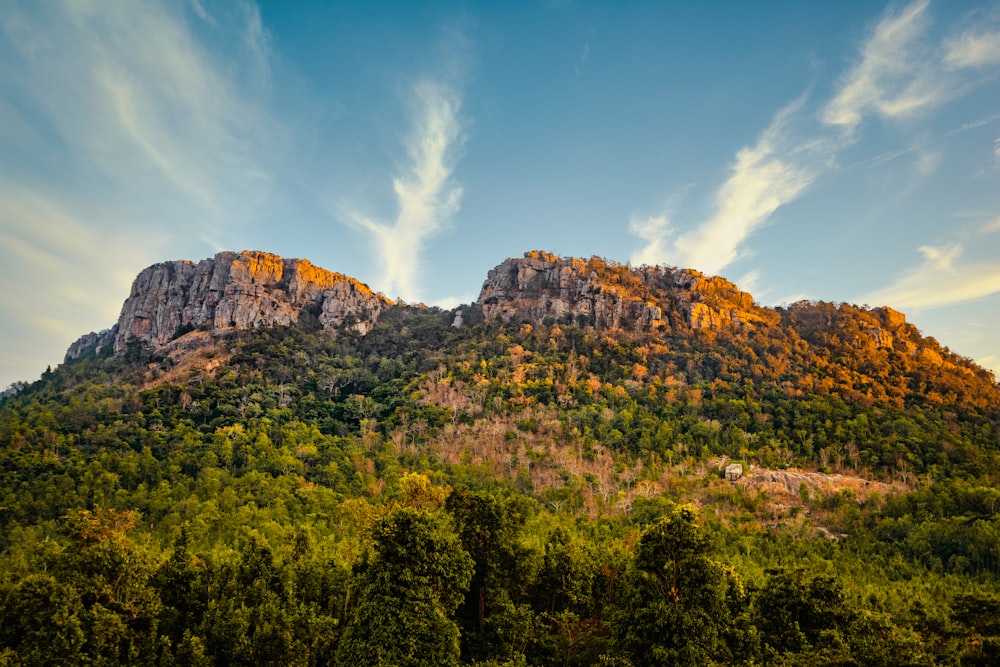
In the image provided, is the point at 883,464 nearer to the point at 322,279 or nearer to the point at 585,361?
the point at 585,361

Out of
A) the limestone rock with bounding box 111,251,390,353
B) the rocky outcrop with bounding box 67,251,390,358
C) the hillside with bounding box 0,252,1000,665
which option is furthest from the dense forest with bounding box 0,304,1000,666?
the limestone rock with bounding box 111,251,390,353

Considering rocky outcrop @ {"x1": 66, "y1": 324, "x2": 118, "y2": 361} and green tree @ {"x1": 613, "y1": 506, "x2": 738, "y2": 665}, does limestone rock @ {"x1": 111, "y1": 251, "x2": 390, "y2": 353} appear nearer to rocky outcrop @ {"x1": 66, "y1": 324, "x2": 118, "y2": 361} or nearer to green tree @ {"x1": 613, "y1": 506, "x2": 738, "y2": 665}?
rocky outcrop @ {"x1": 66, "y1": 324, "x2": 118, "y2": 361}

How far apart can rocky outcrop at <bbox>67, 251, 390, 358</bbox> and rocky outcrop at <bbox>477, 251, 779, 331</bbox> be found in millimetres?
36408

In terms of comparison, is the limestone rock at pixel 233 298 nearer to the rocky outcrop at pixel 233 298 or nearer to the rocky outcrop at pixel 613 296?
the rocky outcrop at pixel 233 298

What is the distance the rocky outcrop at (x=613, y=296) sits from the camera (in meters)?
105

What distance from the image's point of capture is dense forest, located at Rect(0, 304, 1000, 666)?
1794 centimetres

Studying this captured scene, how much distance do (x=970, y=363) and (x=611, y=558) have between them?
10243 centimetres

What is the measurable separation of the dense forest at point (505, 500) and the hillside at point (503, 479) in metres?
0.20

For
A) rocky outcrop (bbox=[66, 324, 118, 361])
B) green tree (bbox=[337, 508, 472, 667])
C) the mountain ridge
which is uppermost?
the mountain ridge

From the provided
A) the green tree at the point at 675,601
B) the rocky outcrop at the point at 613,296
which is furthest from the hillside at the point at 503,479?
the rocky outcrop at the point at 613,296

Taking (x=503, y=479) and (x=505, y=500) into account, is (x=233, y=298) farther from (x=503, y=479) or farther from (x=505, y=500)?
(x=505, y=500)

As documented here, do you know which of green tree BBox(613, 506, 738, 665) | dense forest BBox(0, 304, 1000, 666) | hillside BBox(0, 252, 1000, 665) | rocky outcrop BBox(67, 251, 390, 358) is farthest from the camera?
rocky outcrop BBox(67, 251, 390, 358)

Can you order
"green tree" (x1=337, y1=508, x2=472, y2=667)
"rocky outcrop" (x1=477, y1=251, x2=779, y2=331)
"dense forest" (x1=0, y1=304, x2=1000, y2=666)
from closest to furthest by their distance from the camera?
"green tree" (x1=337, y1=508, x2=472, y2=667), "dense forest" (x1=0, y1=304, x2=1000, y2=666), "rocky outcrop" (x1=477, y1=251, x2=779, y2=331)

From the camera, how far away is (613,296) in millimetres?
108938
